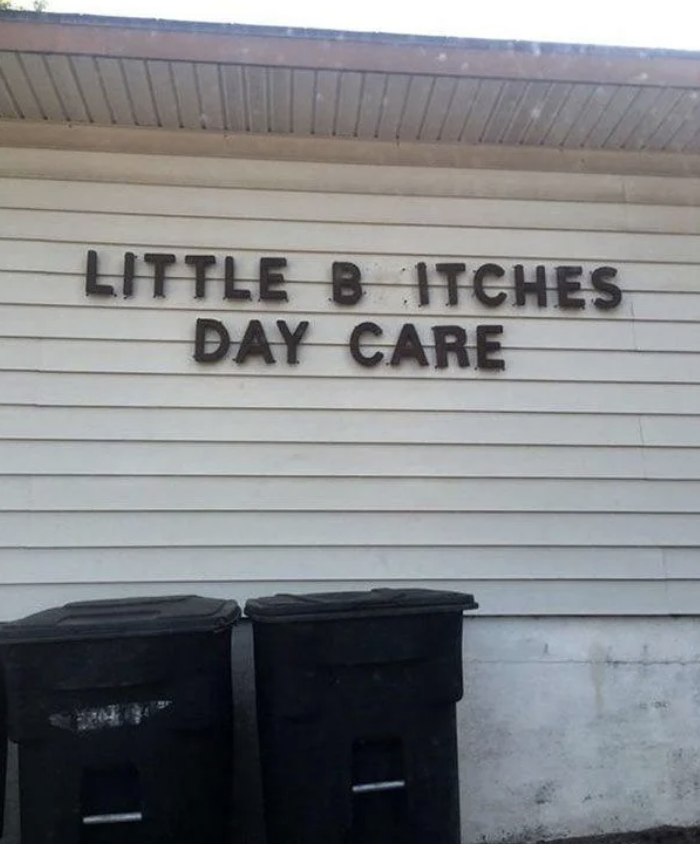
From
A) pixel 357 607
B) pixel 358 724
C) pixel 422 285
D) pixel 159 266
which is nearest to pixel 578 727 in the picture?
pixel 358 724

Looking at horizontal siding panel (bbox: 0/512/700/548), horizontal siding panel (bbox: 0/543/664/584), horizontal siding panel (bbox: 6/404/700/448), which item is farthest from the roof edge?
horizontal siding panel (bbox: 0/543/664/584)

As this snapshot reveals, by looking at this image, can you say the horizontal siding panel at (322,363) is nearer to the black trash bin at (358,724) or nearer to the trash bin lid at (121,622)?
the trash bin lid at (121,622)

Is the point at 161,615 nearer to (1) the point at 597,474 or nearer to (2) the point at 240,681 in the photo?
(2) the point at 240,681

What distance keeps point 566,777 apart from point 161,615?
236cm

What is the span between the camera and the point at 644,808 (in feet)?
16.5

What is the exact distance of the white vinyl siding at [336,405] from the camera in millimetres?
→ 4980

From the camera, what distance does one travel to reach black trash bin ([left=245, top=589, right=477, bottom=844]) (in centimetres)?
391

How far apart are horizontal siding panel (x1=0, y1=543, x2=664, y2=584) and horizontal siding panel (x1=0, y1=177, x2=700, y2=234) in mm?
1765

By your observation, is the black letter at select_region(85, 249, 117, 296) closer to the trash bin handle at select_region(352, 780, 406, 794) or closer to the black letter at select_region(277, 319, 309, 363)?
the black letter at select_region(277, 319, 309, 363)

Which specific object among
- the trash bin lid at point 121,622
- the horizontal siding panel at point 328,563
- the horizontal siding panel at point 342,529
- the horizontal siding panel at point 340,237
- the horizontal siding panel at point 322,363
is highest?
the horizontal siding panel at point 340,237

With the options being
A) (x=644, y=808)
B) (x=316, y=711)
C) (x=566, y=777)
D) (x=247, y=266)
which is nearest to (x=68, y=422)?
(x=247, y=266)

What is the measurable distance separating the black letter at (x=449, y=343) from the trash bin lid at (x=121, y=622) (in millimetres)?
1791

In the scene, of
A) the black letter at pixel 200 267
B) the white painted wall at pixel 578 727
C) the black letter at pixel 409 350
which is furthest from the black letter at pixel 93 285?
the white painted wall at pixel 578 727

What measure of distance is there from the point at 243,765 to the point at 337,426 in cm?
173
